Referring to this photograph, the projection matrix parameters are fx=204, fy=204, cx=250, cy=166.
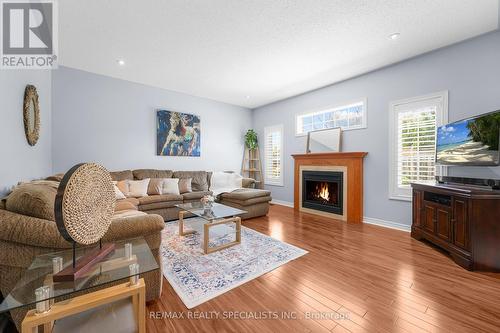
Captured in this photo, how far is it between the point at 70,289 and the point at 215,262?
1.51 meters

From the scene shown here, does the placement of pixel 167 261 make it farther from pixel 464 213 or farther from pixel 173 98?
pixel 173 98

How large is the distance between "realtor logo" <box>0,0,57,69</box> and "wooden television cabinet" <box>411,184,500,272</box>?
190 inches

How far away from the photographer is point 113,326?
95 cm

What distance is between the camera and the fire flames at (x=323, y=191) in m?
4.40

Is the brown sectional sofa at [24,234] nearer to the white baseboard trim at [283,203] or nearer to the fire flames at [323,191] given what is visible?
the fire flames at [323,191]

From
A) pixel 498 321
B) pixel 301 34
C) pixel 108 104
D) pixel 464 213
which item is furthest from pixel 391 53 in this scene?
pixel 108 104

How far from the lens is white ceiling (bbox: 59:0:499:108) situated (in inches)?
87.7

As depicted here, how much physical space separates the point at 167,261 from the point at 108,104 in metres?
3.57

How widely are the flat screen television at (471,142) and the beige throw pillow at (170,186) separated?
176 inches

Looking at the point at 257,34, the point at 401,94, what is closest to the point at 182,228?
the point at 257,34

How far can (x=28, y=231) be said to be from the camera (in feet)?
3.96

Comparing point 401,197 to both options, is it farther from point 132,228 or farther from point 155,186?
point 155,186

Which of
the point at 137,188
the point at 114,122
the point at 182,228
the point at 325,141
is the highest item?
the point at 114,122

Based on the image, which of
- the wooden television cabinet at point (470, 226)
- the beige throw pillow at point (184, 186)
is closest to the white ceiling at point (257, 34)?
the wooden television cabinet at point (470, 226)
